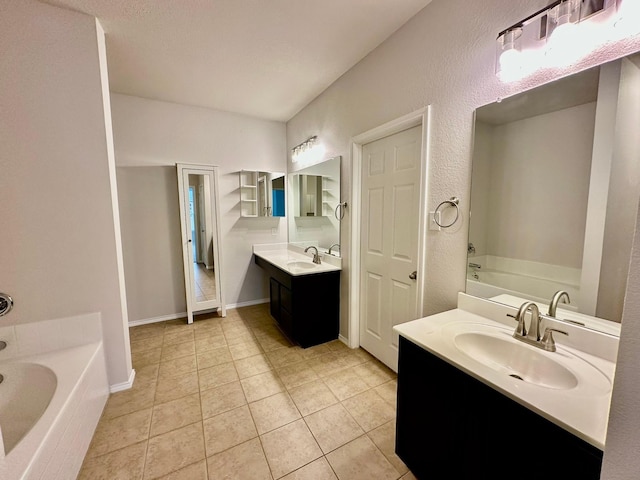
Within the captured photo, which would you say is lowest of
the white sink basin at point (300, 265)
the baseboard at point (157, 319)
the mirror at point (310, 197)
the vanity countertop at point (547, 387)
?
the baseboard at point (157, 319)

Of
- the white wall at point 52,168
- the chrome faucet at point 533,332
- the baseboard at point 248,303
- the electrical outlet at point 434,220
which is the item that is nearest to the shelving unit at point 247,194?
the baseboard at point 248,303

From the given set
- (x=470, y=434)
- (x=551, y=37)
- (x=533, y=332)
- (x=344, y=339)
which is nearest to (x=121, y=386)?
(x=344, y=339)

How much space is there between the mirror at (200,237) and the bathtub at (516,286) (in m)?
2.88

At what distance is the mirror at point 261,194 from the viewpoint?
11.6 ft

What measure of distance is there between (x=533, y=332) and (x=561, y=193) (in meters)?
0.65

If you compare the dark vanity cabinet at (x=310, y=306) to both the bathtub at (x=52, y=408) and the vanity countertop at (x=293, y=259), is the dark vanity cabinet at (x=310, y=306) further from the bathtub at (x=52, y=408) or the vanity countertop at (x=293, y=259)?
Answer: the bathtub at (x=52, y=408)

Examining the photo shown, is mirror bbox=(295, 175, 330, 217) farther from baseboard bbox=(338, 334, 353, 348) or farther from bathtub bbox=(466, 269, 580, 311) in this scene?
bathtub bbox=(466, 269, 580, 311)

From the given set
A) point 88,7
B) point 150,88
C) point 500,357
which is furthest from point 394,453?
point 150,88

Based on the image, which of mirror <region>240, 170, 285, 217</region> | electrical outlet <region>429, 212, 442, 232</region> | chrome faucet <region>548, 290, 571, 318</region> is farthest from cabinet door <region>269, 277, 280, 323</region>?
chrome faucet <region>548, 290, 571, 318</region>

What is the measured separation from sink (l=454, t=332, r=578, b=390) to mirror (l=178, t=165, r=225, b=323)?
2917mm

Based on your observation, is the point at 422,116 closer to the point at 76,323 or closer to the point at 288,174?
the point at 288,174

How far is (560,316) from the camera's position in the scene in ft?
3.82

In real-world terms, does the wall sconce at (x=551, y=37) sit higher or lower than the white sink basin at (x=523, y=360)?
higher

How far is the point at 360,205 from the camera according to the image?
2418mm
